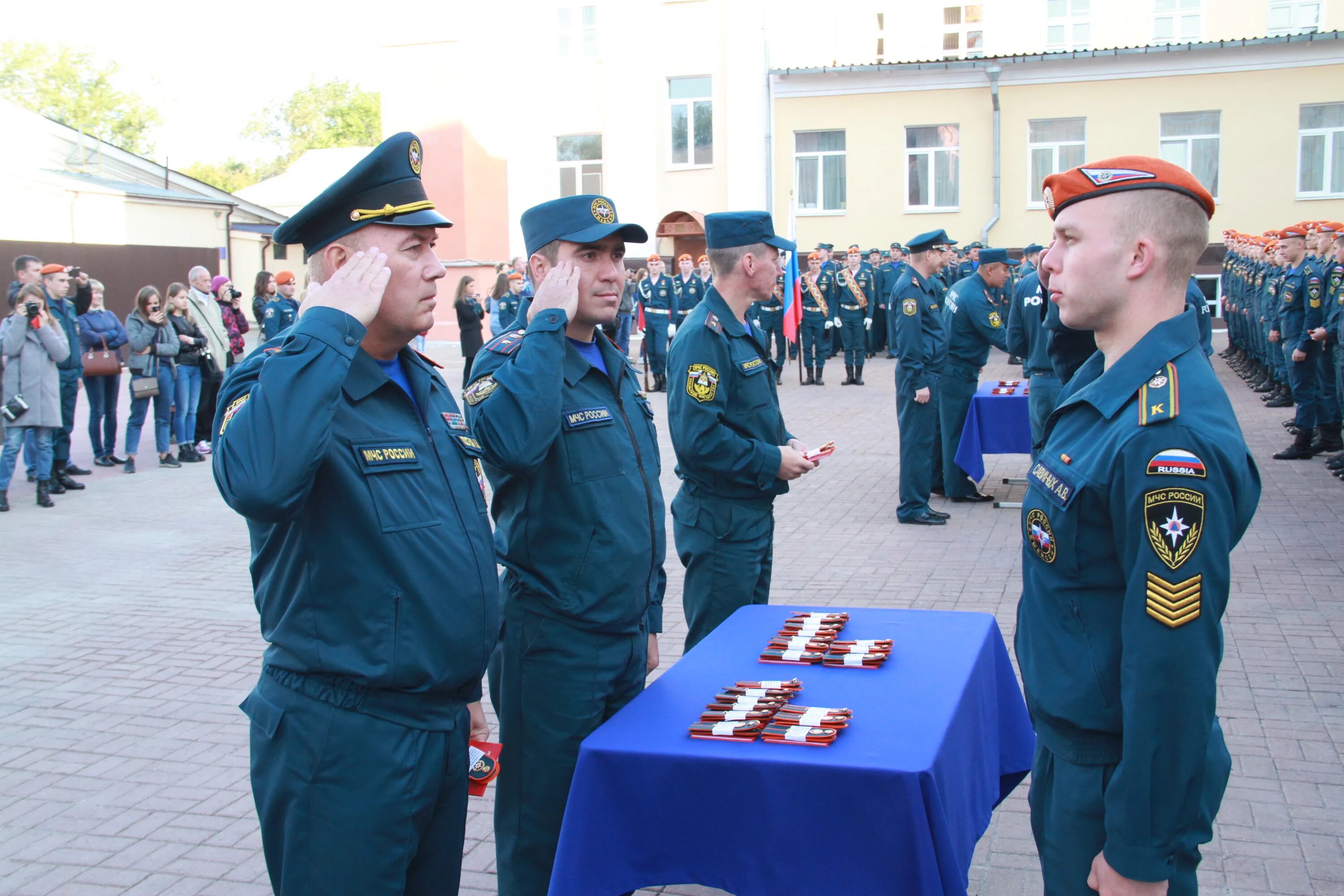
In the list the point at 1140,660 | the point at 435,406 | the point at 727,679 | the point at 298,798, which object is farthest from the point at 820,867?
the point at 435,406

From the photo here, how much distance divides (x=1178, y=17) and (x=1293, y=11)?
9.94 ft

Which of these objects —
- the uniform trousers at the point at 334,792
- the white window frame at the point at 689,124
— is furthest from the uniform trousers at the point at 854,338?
the uniform trousers at the point at 334,792

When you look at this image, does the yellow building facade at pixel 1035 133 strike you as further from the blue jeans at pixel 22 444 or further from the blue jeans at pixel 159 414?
the blue jeans at pixel 22 444

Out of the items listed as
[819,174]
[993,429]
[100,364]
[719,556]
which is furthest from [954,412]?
[819,174]

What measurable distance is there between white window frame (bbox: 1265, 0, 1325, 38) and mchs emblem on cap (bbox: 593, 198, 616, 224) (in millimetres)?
35110

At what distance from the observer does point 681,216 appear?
93.4 ft

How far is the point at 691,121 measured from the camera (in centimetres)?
2930

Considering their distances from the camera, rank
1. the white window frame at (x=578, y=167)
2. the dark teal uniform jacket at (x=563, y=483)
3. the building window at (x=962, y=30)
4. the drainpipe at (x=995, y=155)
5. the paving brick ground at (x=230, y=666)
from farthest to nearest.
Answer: the building window at (x=962, y=30) < the white window frame at (x=578, y=167) < the drainpipe at (x=995, y=155) < the paving brick ground at (x=230, y=666) < the dark teal uniform jacket at (x=563, y=483)

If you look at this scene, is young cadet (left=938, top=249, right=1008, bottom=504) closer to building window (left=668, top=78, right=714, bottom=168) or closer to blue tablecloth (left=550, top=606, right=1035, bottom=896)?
blue tablecloth (left=550, top=606, right=1035, bottom=896)

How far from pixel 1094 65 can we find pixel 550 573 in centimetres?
2682

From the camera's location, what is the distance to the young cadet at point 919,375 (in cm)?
945

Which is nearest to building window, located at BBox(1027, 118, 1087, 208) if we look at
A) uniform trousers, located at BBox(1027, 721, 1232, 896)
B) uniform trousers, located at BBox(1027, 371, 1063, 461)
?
uniform trousers, located at BBox(1027, 371, 1063, 461)

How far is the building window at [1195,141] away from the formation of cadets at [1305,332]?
395 inches

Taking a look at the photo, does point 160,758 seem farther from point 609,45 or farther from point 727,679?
point 609,45
